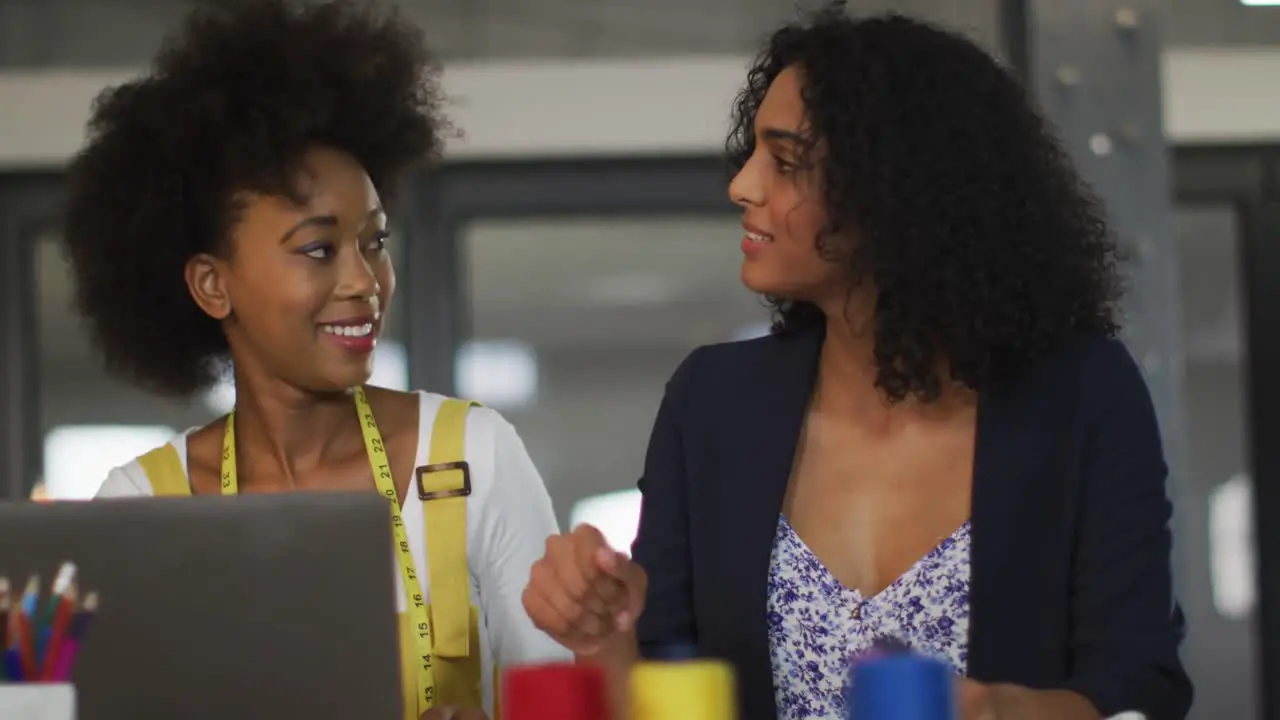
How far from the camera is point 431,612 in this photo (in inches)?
76.6

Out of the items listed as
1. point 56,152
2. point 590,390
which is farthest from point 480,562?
point 56,152

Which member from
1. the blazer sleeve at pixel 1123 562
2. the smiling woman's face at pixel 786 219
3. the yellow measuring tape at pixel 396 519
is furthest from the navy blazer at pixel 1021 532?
the yellow measuring tape at pixel 396 519

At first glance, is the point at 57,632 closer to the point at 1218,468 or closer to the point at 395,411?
the point at 395,411

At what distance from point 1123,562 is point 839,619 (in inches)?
12.0

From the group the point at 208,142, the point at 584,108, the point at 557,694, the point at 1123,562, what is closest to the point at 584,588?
the point at 557,694

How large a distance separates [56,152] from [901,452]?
360cm

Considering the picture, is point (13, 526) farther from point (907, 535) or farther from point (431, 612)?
point (907, 535)

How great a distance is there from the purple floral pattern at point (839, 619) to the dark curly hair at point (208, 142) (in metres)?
0.81

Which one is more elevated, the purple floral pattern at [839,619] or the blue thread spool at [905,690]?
the blue thread spool at [905,690]

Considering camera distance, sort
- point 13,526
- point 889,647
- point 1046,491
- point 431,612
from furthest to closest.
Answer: point 431,612 < point 1046,491 < point 13,526 < point 889,647

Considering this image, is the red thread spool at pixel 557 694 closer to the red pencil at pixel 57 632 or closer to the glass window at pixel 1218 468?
the red pencil at pixel 57 632

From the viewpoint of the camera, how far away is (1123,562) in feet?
5.49

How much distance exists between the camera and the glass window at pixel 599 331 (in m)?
4.85

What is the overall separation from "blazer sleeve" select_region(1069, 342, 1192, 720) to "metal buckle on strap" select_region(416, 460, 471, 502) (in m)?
0.75
